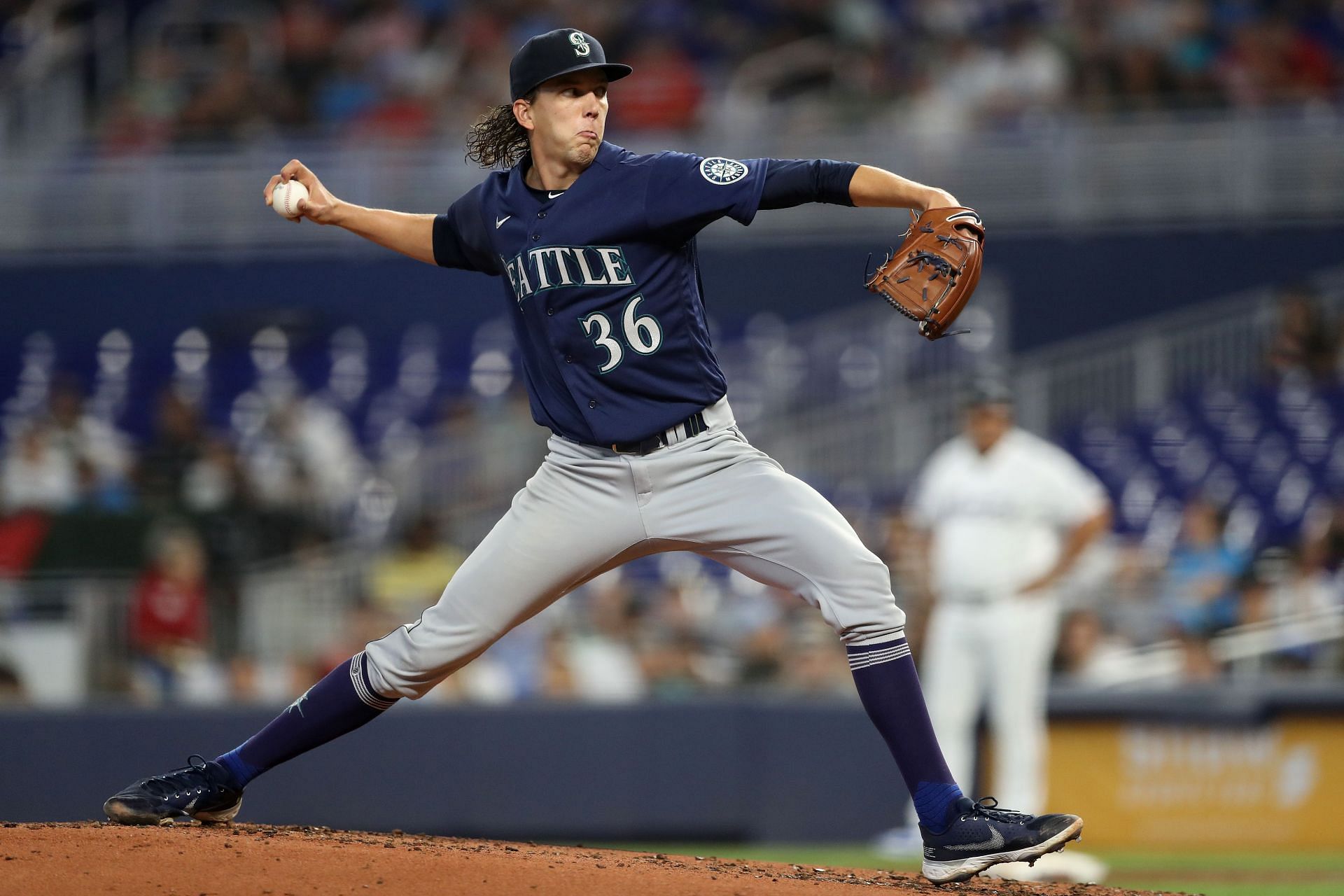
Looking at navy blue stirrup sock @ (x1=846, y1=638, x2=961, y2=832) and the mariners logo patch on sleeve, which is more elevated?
the mariners logo patch on sleeve

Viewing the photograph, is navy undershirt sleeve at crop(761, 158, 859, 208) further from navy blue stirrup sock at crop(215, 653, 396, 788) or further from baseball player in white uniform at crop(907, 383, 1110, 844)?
baseball player in white uniform at crop(907, 383, 1110, 844)

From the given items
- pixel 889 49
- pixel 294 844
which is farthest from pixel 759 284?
pixel 294 844

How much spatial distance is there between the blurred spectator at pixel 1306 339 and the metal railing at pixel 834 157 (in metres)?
1.82

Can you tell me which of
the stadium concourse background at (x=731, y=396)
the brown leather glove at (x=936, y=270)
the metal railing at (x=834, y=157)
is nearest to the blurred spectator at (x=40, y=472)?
the stadium concourse background at (x=731, y=396)

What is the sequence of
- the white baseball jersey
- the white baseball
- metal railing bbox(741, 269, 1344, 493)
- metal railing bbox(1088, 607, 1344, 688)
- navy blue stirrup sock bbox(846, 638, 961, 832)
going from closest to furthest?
navy blue stirrup sock bbox(846, 638, 961, 832), the white baseball, the white baseball jersey, metal railing bbox(1088, 607, 1344, 688), metal railing bbox(741, 269, 1344, 493)

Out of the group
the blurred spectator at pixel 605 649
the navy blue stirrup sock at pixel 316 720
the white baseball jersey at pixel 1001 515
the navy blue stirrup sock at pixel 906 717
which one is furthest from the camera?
the blurred spectator at pixel 605 649

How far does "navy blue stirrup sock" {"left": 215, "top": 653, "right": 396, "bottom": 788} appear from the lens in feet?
14.6

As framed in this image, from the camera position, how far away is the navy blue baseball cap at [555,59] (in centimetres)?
419

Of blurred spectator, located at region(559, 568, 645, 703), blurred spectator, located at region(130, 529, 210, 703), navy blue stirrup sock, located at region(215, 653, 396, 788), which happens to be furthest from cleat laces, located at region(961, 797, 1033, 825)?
blurred spectator, located at region(130, 529, 210, 703)

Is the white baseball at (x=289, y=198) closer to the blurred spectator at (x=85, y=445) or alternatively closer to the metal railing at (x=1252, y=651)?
the metal railing at (x=1252, y=651)

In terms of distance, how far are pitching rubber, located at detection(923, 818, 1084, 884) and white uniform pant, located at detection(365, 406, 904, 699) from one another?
0.57 meters

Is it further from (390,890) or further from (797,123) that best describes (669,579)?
(390,890)

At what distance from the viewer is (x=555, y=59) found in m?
4.20

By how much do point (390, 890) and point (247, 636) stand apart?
18.2 ft
